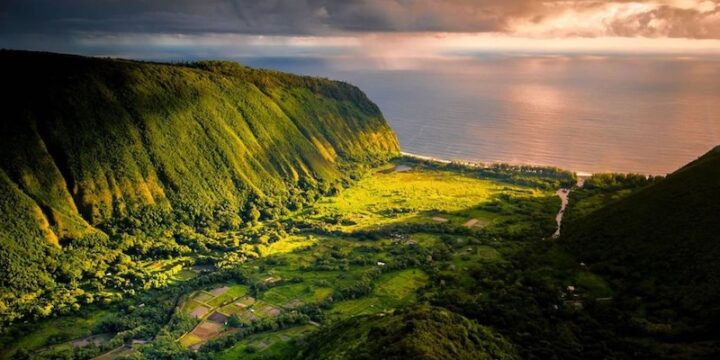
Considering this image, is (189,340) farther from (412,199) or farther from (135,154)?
(412,199)

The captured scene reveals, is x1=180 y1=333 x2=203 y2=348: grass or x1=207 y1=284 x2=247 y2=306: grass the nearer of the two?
x1=180 y1=333 x2=203 y2=348: grass

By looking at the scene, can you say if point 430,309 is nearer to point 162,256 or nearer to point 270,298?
point 270,298

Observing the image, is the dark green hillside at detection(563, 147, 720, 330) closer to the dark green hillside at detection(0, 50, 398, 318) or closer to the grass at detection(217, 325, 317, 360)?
the grass at detection(217, 325, 317, 360)

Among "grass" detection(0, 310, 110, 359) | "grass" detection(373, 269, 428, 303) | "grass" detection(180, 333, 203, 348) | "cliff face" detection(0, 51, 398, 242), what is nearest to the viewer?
"grass" detection(0, 310, 110, 359)

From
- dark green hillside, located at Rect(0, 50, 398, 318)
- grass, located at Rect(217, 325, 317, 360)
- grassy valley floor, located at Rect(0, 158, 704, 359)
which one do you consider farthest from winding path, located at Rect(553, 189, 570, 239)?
dark green hillside, located at Rect(0, 50, 398, 318)

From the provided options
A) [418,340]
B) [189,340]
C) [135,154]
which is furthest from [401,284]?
[135,154]

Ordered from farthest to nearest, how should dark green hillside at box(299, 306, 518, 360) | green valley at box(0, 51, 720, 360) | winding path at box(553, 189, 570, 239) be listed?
winding path at box(553, 189, 570, 239) → green valley at box(0, 51, 720, 360) → dark green hillside at box(299, 306, 518, 360)

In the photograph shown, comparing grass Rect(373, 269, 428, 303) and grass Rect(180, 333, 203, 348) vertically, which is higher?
grass Rect(373, 269, 428, 303)
